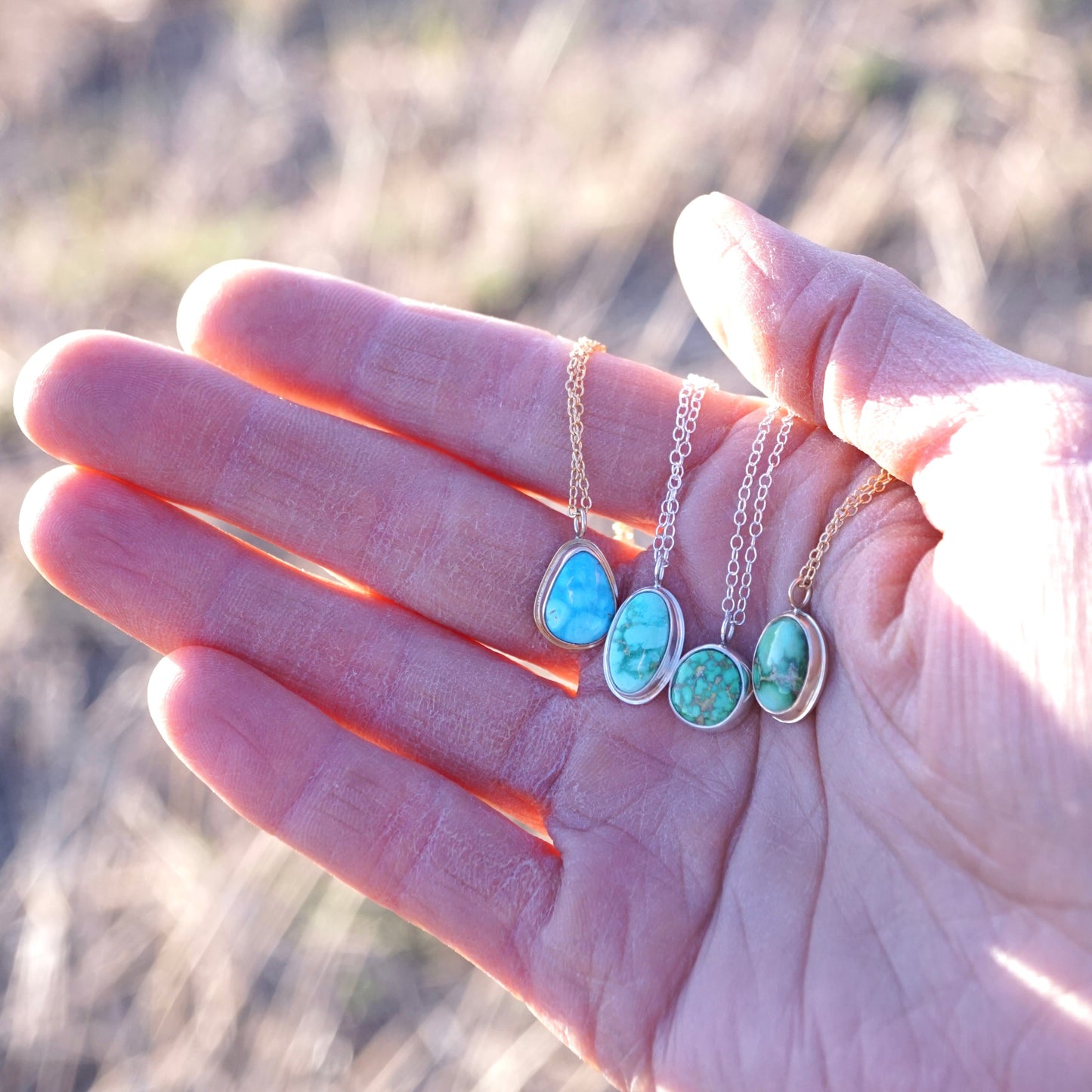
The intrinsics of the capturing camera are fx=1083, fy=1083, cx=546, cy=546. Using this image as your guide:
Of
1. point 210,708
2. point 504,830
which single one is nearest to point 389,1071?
point 504,830

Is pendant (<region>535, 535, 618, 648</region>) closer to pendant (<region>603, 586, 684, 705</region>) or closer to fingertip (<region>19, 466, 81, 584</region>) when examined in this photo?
pendant (<region>603, 586, 684, 705</region>)

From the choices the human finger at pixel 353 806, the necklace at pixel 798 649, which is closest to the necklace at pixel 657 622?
the necklace at pixel 798 649

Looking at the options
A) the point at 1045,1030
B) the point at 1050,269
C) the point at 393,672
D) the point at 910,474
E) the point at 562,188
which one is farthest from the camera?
the point at 562,188

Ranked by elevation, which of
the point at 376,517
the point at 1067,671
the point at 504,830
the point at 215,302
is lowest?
the point at 504,830

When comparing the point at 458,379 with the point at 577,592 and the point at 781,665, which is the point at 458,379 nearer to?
the point at 577,592

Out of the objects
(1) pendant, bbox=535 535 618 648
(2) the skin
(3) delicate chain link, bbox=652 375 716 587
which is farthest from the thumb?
(1) pendant, bbox=535 535 618 648

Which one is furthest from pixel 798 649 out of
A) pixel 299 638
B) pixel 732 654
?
pixel 299 638

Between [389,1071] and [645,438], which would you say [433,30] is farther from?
[389,1071]
